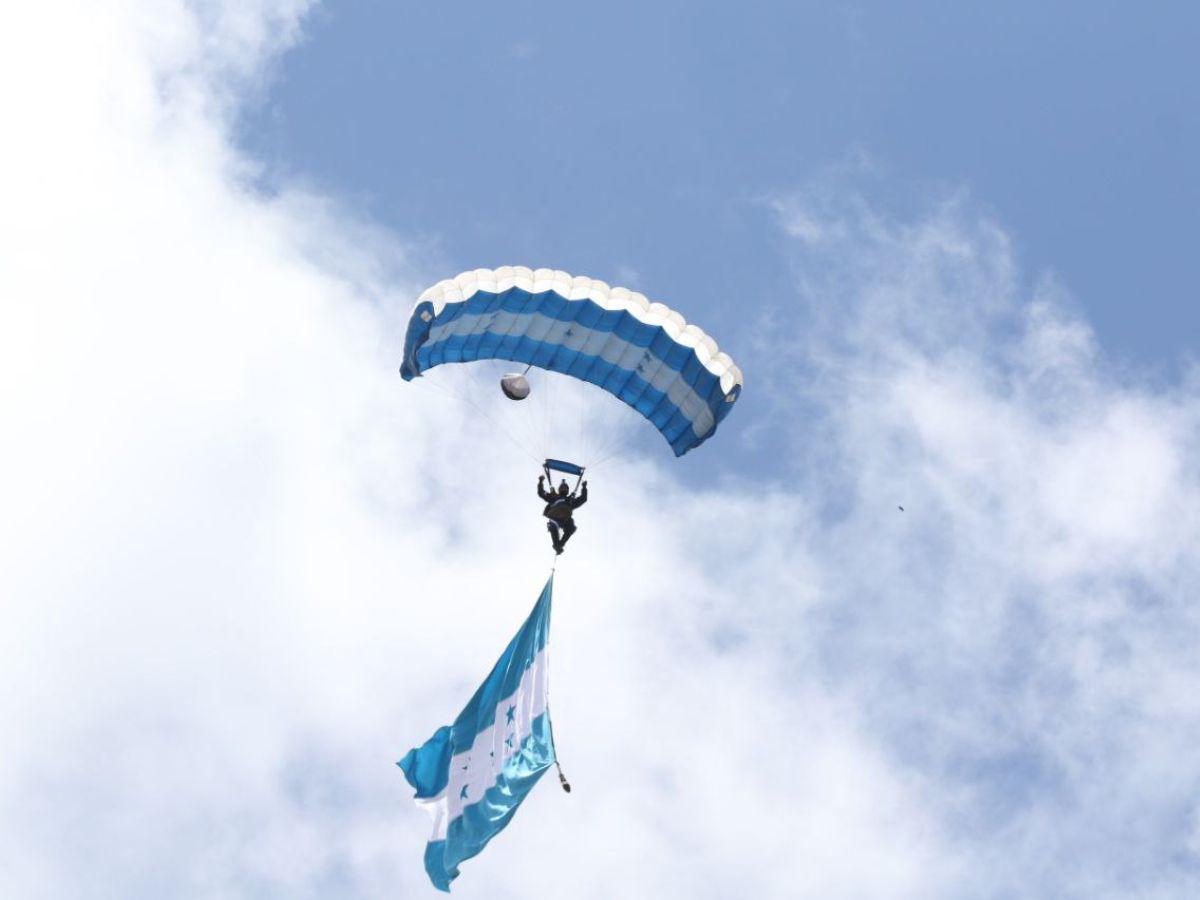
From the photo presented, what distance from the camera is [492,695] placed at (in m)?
34.4

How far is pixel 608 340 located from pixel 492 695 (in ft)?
22.3

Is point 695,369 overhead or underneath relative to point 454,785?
overhead

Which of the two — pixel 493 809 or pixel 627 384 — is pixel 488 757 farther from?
pixel 627 384

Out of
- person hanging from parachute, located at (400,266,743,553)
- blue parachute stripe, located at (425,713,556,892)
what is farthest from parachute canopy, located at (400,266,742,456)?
blue parachute stripe, located at (425,713,556,892)

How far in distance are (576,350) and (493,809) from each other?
8.31m

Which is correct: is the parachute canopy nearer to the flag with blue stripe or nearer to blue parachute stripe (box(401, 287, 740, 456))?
blue parachute stripe (box(401, 287, 740, 456))

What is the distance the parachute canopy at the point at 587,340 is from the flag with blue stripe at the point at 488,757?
3.91 meters

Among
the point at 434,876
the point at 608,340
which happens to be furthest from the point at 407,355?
the point at 434,876

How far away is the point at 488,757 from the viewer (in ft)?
111

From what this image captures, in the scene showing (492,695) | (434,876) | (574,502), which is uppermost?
(574,502)

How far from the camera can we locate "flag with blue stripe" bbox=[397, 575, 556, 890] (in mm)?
32719

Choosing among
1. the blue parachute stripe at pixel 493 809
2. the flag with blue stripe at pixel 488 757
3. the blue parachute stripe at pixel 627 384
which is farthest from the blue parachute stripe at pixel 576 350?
the blue parachute stripe at pixel 493 809

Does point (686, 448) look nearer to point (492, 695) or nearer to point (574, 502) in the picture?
point (574, 502)

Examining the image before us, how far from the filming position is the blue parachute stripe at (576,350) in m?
32.6
